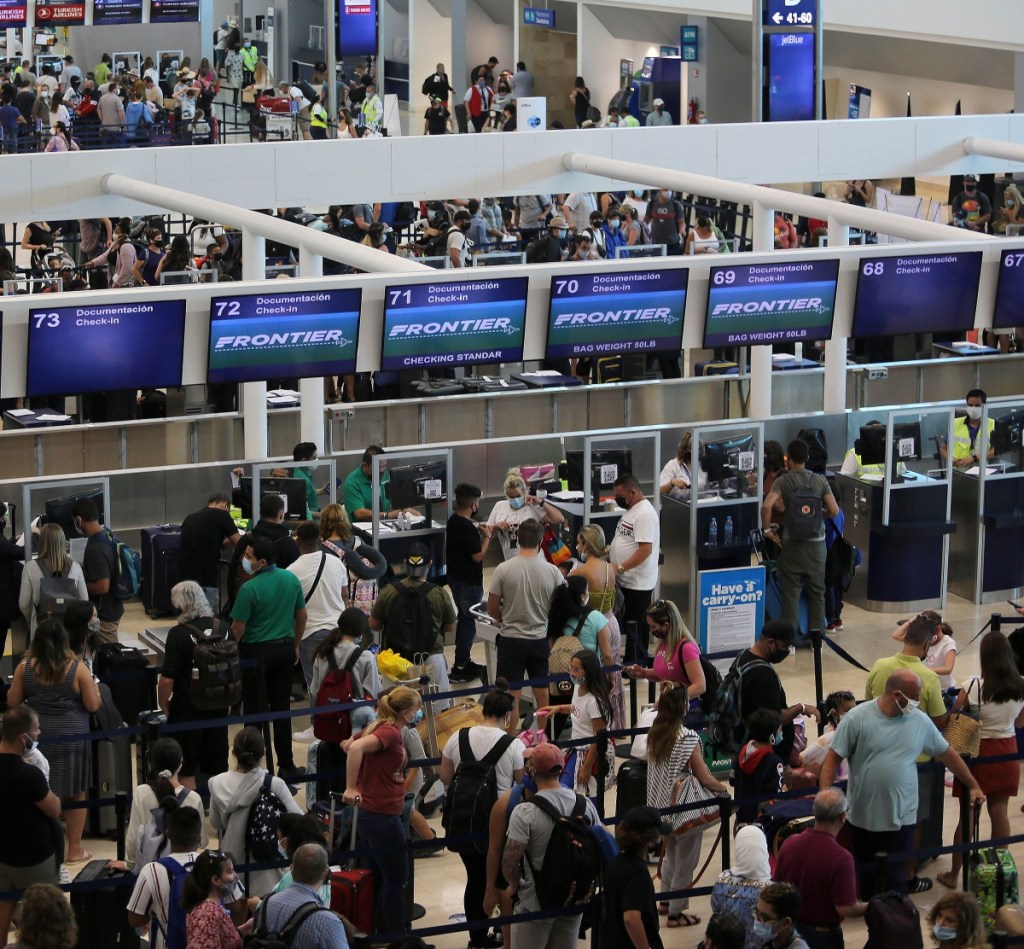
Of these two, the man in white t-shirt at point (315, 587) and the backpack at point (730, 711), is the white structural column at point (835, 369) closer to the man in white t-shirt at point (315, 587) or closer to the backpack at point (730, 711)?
the man in white t-shirt at point (315, 587)

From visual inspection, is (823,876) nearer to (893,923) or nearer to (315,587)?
(893,923)

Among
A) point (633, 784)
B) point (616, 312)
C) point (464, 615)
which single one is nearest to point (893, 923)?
point (633, 784)

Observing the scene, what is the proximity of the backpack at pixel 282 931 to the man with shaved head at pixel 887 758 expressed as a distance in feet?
7.92

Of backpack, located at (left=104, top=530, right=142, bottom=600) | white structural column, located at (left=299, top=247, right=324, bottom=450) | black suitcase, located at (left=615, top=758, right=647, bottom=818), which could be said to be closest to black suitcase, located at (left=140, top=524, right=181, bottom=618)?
backpack, located at (left=104, top=530, right=142, bottom=600)

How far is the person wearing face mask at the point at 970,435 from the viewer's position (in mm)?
13266

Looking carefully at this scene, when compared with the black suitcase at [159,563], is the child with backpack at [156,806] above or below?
above

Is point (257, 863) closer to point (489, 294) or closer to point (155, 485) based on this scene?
point (489, 294)

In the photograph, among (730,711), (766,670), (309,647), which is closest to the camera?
(766,670)

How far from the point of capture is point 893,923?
694cm

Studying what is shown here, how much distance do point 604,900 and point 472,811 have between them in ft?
3.33

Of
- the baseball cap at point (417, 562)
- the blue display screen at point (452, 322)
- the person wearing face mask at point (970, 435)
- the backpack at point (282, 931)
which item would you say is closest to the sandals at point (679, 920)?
the backpack at point (282, 931)

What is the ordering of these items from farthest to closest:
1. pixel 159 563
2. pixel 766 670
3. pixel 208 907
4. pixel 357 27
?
pixel 357 27, pixel 159 563, pixel 766 670, pixel 208 907

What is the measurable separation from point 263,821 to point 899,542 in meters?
6.78

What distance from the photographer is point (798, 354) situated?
18.2m
